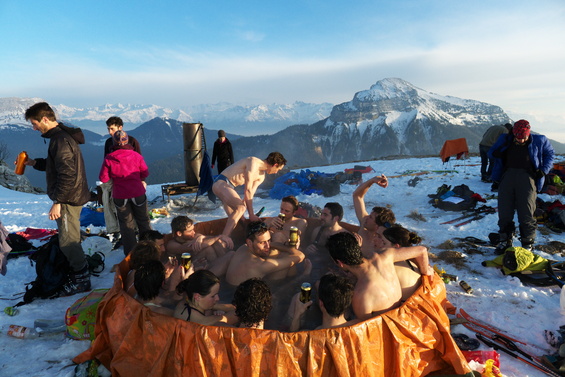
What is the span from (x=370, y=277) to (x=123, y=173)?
3.72 m

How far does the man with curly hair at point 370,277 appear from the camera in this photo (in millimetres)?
3004

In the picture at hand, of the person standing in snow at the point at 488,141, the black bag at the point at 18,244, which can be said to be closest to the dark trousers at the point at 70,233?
the black bag at the point at 18,244

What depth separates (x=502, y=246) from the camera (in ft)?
18.3

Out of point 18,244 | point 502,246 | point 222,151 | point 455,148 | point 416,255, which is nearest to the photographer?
point 416,255

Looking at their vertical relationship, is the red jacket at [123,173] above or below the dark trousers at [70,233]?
above

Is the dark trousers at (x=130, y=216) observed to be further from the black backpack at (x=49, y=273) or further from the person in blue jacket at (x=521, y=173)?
the person in blue jacket at (x=521, y=173)

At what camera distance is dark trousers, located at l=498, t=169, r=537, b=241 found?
5.16 m

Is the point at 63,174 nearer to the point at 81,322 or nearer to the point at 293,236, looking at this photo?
the point at 81,322

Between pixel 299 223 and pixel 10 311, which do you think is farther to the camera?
pixel 299 223

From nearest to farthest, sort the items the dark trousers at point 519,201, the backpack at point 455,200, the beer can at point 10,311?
the beer can at point 10,311 < the dark trousers at point 519,201 < the backpack at point 455,200

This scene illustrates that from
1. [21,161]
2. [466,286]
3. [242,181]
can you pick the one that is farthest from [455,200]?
[21,161]

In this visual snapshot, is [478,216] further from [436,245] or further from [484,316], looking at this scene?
[484,316]

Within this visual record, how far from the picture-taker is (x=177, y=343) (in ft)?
8.50

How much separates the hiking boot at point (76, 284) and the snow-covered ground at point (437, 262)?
101 mm
